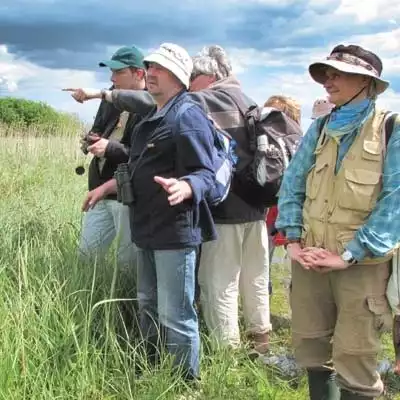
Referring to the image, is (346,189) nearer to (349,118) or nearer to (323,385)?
(349,118)

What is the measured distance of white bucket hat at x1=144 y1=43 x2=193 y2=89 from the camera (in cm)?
317

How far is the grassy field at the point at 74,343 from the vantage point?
2967mm

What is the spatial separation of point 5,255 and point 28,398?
1421 millimetres

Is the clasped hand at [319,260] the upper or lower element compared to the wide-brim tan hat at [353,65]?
lower

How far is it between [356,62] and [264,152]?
1.03 metres

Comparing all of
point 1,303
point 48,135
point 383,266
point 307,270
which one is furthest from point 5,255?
point 48,135

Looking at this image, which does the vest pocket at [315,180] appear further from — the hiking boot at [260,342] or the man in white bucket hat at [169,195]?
the hiking boot at [260,342]

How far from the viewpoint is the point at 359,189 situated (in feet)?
8.61

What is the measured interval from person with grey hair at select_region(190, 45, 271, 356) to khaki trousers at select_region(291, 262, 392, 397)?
2.83 ft

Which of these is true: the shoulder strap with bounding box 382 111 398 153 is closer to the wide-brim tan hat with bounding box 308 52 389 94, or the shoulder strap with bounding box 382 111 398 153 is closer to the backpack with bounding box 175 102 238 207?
the wide-brim tan hat with bounding box 308 52 389 94

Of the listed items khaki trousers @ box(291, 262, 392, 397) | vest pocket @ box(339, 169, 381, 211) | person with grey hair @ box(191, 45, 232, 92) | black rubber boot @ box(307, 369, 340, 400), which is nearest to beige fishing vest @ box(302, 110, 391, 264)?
vest pocket @ box(339, 169, 381, 211)

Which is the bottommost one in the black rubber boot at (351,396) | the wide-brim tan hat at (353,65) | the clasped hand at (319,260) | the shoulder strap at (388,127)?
the black rubber boot at (351,396)

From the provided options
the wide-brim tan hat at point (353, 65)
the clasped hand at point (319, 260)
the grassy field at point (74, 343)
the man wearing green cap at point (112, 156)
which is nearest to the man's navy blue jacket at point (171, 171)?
the grassy field at point (74, 343)

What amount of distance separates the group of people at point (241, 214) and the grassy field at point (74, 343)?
17 centimetres
